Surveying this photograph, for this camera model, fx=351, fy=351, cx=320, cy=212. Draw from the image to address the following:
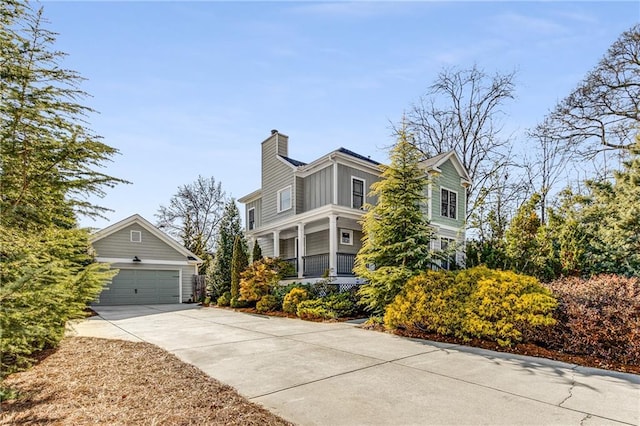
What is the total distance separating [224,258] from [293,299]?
6978mm

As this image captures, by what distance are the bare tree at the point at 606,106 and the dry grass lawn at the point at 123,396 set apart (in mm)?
19891

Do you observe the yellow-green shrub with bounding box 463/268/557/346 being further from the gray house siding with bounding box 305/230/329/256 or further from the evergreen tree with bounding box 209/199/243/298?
the evergreen tree with bounding box 209/199/243/298

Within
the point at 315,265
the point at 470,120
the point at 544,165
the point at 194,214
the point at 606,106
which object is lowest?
the point at 315,265

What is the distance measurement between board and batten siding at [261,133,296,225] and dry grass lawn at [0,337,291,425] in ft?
41.1

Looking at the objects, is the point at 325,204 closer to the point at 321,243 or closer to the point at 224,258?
the point at 321,243

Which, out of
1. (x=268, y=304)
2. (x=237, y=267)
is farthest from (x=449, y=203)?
(x=237, y=267)

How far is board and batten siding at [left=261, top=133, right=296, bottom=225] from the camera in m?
17.8

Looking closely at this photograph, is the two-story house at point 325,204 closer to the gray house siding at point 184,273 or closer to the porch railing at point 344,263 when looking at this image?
the porch railing at point 344,263

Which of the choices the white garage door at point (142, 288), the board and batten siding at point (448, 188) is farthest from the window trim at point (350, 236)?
the white garage door at point (142, 288)

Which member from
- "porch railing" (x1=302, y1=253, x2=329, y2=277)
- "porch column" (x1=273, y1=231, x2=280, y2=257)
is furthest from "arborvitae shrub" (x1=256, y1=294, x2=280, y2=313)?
"porch column" (x1=273, y1=231, x2=280, y2=257)

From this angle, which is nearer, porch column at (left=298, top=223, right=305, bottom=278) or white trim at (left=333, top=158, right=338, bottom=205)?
white trim at (left=333, top=158, right=338, bottom=205)

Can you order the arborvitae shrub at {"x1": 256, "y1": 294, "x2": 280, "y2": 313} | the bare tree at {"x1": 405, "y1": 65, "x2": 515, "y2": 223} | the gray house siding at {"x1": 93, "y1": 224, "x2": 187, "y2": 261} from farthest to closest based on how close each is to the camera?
the bare tree at {"x1": 405, "y1": 65, "x2": 515, "y2": 223} < the gray house siding at {"x1": 93, "y1": 224, "x2": 187, "y2": 261} < the arborvitae shrub at {"x1": 256, "y1": 294, "x2": 280, "y2": 313}

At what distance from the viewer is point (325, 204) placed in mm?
15539

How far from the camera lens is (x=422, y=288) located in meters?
8.02
